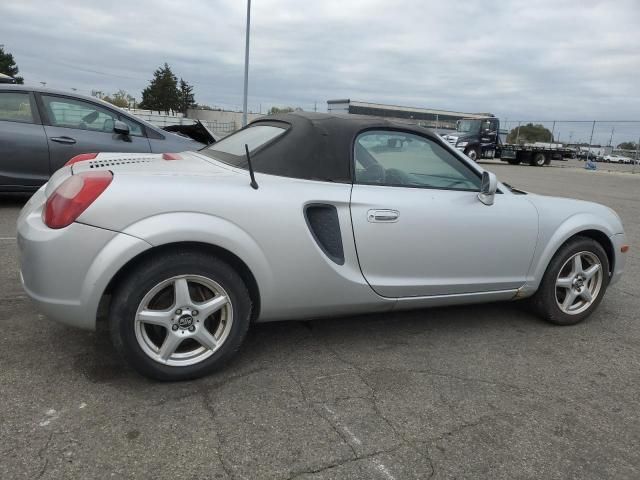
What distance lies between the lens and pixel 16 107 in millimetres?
6227

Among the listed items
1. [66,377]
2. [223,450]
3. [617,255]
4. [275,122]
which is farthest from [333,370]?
[617,255]

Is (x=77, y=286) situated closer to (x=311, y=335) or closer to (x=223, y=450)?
(x=223, y=450)

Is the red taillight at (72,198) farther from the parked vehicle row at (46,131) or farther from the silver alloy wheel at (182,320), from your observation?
the parked vehicle row at (46,131)

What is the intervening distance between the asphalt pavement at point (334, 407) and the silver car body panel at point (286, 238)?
29 cm

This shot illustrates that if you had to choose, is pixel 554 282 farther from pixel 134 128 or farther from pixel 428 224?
pixel 134 128

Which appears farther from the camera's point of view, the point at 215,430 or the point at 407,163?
the point at 407,163

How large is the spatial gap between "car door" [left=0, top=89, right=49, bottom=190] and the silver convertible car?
372cm

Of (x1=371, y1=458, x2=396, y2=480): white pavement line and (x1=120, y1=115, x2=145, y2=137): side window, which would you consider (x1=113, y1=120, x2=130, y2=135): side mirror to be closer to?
(x1=120, y1=115, x2=145, y2=137): side window

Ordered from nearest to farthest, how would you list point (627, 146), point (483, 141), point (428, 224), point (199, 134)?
point (428, 224) < point (199, 134) < point (483, 141) < point (627, 146)

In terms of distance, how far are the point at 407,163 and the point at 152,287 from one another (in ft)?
5.63

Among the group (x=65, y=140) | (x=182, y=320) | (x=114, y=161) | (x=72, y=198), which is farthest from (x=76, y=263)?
(x=65, y=140)

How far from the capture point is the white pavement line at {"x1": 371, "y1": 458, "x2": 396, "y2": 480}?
2.06 m

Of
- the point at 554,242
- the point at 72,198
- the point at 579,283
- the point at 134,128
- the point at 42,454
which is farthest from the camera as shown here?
the point at 134,128

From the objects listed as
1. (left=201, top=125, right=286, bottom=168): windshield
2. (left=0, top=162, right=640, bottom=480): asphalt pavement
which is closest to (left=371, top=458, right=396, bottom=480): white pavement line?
(left=0, top=162, right=640, bottom=480): asphalt pavement
